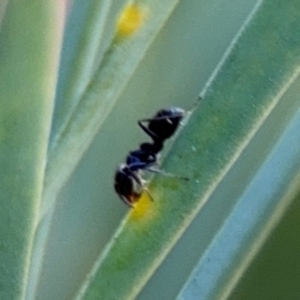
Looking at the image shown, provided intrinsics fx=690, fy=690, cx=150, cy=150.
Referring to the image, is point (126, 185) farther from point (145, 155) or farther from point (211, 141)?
point (211, 141)

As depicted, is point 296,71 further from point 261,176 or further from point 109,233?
point 109,233

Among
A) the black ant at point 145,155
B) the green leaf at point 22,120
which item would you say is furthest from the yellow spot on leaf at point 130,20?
the black ant at point 145,155

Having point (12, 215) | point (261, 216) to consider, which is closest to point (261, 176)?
point (261, 216)

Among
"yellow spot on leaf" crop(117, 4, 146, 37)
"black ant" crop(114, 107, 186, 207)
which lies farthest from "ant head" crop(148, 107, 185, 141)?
"yellow spot on leaf" crop(117, 4, 146, 37)

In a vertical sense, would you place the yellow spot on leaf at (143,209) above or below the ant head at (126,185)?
above

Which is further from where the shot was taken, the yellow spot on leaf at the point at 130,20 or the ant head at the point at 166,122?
the ant head at the point at 166,122

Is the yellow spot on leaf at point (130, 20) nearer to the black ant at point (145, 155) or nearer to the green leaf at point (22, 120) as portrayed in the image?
the green leaf at point (22, 120)
